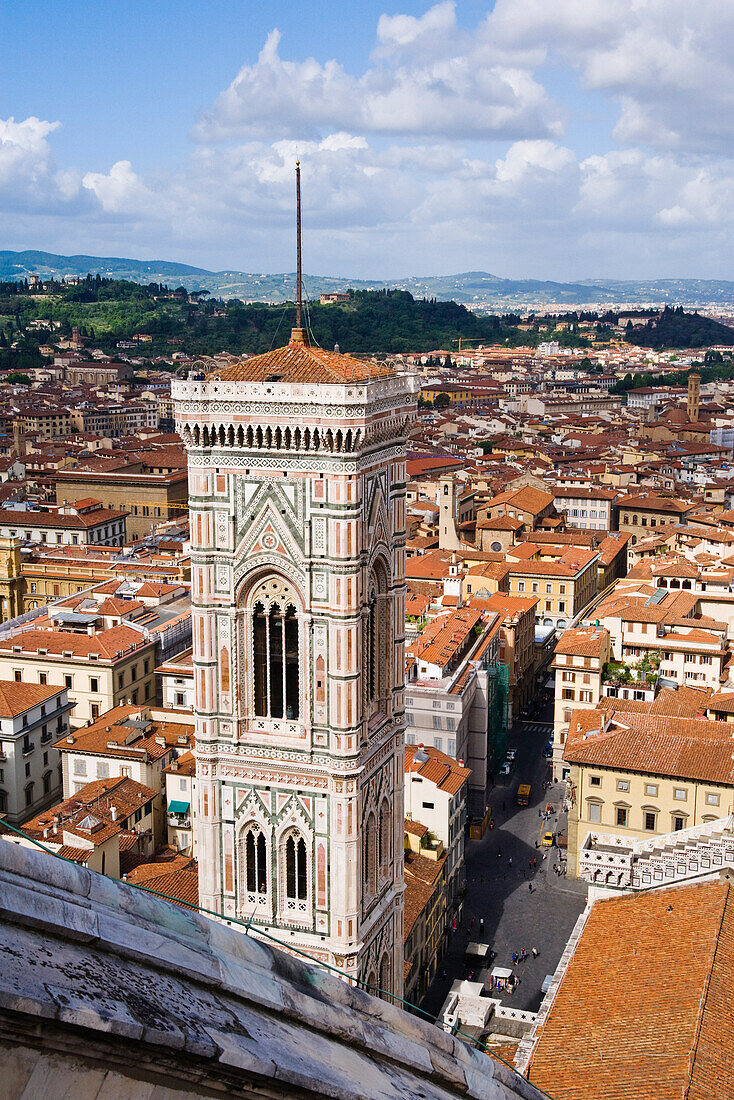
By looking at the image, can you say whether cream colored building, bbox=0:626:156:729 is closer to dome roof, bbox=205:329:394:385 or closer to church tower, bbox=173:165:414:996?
church tower, bbox=173:165:414:996

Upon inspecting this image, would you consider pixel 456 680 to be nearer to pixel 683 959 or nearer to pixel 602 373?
pixel 683 959

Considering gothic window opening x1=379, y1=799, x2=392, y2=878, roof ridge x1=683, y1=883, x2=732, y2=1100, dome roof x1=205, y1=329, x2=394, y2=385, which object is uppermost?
dome roof x1=205, y1=329, x2=394, y2=385

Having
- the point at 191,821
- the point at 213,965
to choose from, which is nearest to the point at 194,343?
the point at 191,821

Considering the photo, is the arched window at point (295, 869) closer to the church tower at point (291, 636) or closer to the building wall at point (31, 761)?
the church tower at point (291, 636)

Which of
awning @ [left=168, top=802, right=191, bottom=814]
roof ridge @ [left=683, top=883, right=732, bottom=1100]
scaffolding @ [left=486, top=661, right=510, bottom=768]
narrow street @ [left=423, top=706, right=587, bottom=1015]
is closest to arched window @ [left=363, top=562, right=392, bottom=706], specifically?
roof ridge @ [left=683, top=883, right=732, bottom=1100]

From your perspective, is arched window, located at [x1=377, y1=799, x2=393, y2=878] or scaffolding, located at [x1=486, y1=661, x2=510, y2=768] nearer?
arched window, located at [x1=377, y1=799, x2=393, y2=878]

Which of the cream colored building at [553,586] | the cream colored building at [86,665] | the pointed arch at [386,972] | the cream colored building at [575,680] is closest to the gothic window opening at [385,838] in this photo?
the pointed arch at [386,972]
